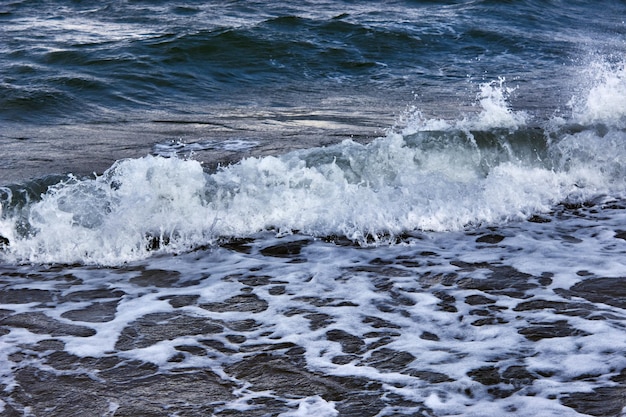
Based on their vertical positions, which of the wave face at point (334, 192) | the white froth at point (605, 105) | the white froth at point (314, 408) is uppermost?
the white froth at point (605, 105)

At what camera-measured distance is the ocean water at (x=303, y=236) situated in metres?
3.48

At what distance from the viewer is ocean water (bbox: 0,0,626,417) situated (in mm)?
3484

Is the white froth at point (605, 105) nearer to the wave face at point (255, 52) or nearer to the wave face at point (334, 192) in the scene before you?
the wave face at point (334, 192)

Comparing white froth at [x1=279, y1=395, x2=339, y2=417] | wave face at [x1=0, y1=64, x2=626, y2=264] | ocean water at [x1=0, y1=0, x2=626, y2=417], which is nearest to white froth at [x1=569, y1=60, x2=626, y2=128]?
ocean water at [x1=0, y1=0, x2=626, y2=417]

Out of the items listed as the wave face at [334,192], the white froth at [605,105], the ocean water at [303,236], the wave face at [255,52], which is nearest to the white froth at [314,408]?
the ocean water at [303,236]

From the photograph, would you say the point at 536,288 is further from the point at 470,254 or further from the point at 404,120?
the point at 404,120

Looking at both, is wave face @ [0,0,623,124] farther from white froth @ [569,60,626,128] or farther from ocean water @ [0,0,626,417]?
white froth @ [569,60,626,128]

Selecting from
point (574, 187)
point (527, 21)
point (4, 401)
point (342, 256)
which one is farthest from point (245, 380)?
point (527, 21)

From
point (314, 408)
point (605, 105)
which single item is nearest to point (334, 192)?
point (314, 408)

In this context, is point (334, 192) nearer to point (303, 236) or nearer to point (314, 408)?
point (303, 236)

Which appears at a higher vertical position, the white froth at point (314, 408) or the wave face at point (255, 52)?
the wave face at point (255, 52)

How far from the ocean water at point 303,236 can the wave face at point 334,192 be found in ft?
0.07

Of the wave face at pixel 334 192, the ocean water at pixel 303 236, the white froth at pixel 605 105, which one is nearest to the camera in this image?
the ocean water at pixel 303 236

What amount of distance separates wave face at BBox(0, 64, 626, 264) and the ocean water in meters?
0.02
